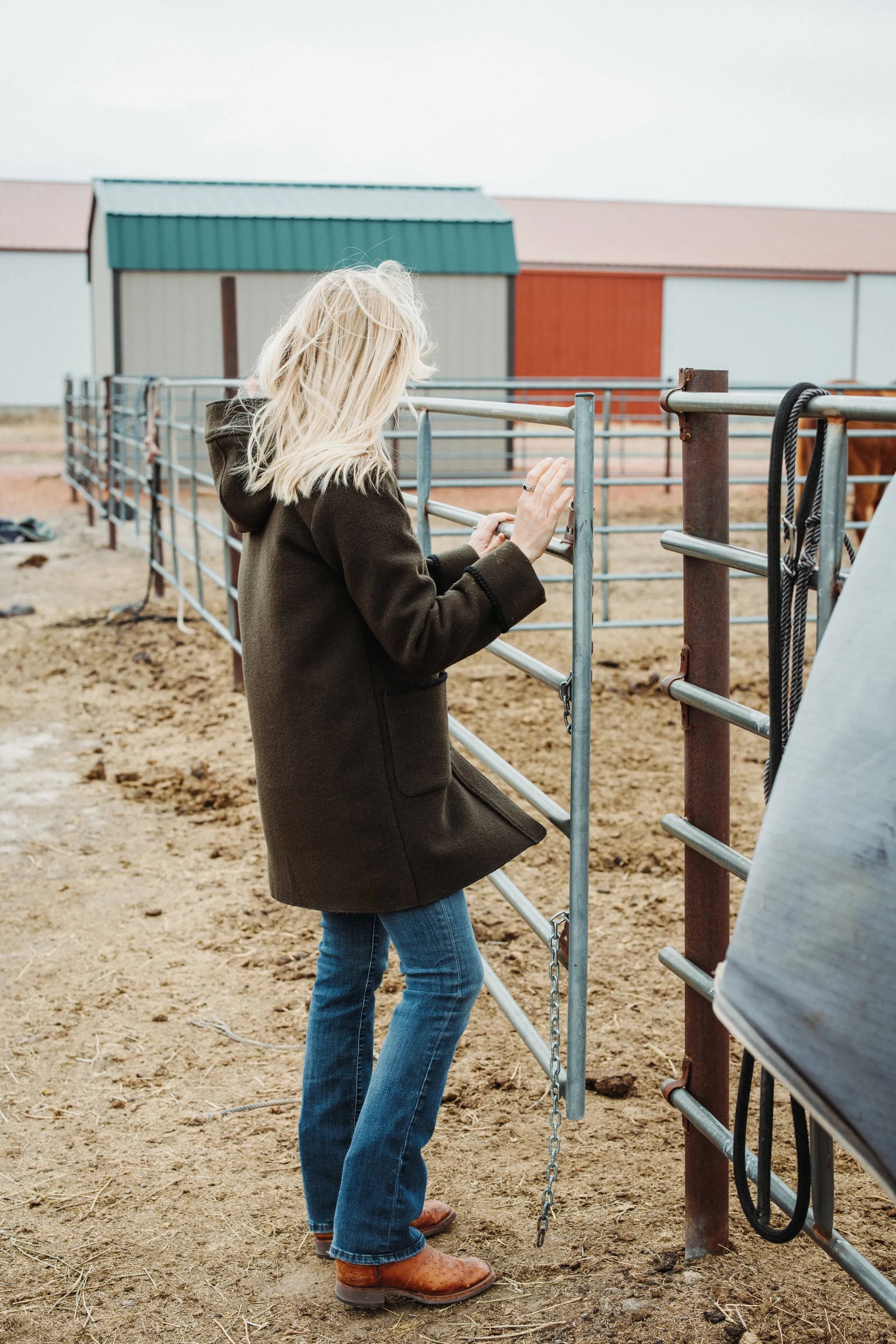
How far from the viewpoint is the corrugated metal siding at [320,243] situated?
15031 millimetres

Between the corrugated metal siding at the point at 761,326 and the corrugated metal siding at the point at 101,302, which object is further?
the corrugated metal siding at the point at 761,326

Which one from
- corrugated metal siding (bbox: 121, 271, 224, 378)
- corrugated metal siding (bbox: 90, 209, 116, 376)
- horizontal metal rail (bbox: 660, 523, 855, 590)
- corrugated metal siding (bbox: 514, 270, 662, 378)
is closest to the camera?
horizontal metal rail (bbox: 660, 523, 855, 590)

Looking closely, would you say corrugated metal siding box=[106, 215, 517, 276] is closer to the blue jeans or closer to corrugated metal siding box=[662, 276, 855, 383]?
the blue jeans

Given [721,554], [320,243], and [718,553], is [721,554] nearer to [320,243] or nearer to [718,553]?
[718,553]

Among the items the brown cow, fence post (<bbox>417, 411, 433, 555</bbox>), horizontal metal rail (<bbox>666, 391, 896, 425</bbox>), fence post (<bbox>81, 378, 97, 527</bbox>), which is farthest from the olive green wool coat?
fence post (<bbox>81, 378, 97, 527</bbox>)

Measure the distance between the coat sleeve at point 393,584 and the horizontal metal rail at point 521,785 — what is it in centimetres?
41

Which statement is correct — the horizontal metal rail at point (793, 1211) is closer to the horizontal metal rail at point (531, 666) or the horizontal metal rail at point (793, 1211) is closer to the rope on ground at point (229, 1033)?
the horizontal metal rail at point (531, 666)

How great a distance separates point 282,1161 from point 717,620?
1.35 metres

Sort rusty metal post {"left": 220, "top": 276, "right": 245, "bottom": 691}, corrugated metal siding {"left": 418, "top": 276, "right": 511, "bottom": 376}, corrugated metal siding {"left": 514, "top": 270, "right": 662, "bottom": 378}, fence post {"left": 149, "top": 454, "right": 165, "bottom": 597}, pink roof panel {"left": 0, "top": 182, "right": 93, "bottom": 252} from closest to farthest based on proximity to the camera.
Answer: rusty metal post {"left": 220, "top": 276, "right": 245, "bottom": 691}, fence post {"left": 149, "top": 454, "right": 165, "bottom": 597}, corrugated metal siding {"left": 418, "top": 276, "right": 511, "bottom": 376}, corrugated metal siding {"left": 514, "top": 270, "right": 662, "bottom": 378}, pink roof panel {"left": 0, "top": 182, "right": 93, "bottom": 252}

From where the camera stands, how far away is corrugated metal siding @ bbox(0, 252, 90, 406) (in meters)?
28.9

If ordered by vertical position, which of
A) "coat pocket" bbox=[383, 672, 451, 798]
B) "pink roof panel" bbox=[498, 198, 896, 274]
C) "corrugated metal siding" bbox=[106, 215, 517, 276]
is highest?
"pink roof panel" bbox=[498, 198, 896, 274]

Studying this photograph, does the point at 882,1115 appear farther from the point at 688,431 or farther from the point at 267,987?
the point at 267,987

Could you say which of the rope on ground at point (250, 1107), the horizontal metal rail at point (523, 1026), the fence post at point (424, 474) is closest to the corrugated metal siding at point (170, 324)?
the fence post at point (424, 474)

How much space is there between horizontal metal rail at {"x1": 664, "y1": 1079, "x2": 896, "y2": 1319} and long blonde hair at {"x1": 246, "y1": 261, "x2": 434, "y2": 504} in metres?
1.04
